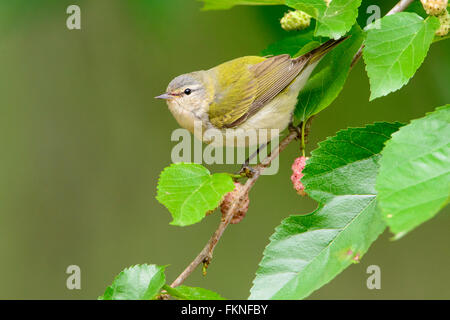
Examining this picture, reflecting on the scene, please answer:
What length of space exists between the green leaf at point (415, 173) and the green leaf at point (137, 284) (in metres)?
0.62

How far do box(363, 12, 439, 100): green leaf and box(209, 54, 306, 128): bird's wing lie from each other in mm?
1018

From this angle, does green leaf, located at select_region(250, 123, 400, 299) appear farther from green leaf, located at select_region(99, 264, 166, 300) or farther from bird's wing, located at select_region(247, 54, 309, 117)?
bird's wing, located at select_region(247, 54, 309, 117)

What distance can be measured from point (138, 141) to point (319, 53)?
3023 millimetres

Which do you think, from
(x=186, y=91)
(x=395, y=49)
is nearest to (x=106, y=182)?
(x=186, y=91)

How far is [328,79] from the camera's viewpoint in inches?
70.4

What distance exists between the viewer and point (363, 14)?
2.08m

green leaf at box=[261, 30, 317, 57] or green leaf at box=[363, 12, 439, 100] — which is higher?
green leaf at box=[261, 30, 317, 57]

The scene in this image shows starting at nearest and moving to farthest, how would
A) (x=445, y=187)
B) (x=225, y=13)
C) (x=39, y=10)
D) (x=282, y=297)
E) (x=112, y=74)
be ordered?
(x=445, y=187) → (x=282, y=297) → (x=39, y=10) → (x=225, y=13) → (x=112, y=74)

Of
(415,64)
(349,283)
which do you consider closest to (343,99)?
(349,283)

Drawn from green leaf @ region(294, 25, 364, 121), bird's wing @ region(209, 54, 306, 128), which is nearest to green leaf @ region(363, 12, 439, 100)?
green leaf @ region(294, 25, 364, 121)

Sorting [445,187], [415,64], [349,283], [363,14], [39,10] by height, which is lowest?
[349,283]

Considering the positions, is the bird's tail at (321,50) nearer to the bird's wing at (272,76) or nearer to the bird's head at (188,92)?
the bird's wing at (272,76)

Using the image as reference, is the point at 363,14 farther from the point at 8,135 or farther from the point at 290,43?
the point at 8,135

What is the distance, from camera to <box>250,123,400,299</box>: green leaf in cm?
129
